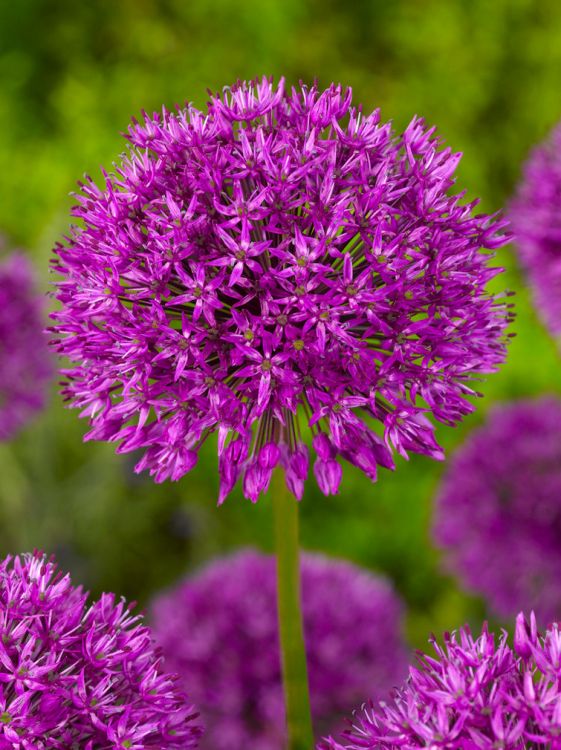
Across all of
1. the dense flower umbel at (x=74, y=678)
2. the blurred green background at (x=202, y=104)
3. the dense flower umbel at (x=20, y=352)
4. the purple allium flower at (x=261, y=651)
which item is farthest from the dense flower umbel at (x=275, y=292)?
the blurred green background at (x=202, y=104)

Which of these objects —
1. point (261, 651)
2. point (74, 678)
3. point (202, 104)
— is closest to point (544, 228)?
point (261, 651)

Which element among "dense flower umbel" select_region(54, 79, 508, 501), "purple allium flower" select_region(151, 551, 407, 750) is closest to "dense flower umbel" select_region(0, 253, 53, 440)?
"purple allium flower" select_region(151, 551, 407, 750)

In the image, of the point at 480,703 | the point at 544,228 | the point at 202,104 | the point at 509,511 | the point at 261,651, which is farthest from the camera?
the point at 202,104

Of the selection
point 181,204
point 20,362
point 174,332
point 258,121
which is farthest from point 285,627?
point 20,362

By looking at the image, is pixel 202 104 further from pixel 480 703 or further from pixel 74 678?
pixel 480 703

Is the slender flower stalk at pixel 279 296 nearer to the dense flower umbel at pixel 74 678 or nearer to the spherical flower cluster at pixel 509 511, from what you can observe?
the dense flower umbel at pixel 74 678

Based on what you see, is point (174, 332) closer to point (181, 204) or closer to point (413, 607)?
point (181, 204)

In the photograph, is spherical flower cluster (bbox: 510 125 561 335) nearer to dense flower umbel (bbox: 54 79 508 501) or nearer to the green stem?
dense flower umbel (bbox: 54 79 508 501)
